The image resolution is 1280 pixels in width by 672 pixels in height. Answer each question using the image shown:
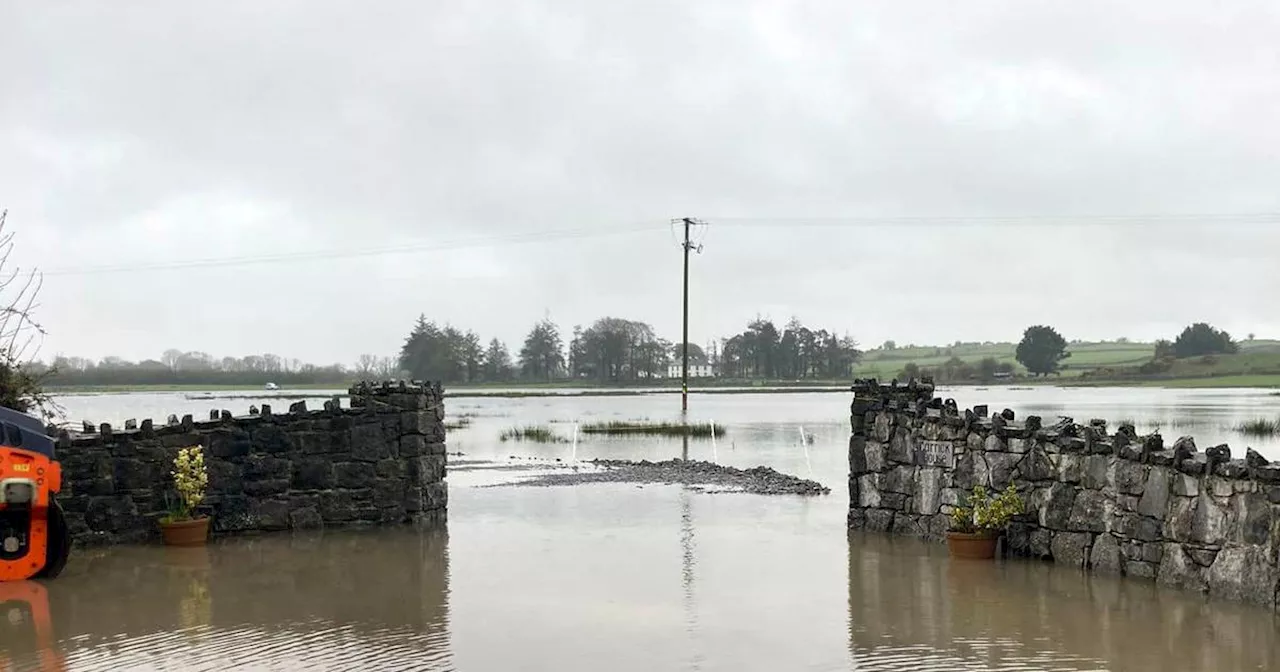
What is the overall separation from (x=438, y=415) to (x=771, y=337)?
8750 cm

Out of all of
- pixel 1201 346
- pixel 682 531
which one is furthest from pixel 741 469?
pixel 1201 346

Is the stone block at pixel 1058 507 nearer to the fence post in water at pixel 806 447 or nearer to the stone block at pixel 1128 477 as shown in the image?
the stone block at pixel 1128 477

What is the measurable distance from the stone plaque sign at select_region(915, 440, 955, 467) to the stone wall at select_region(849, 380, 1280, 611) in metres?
0.02

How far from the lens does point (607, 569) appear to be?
10719mm

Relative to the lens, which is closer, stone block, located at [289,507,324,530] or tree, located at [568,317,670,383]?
stone block, located at [289,507,324,530]

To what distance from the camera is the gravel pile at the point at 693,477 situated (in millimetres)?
17358

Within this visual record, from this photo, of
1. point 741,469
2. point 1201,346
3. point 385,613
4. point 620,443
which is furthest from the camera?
point 1201,346

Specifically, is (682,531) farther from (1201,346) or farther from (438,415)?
(1201,346)

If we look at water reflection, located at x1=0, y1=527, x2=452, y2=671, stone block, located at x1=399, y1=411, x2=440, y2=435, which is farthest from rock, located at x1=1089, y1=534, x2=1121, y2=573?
stone block, located at x1=399, y1=411, x2=440, y2=435

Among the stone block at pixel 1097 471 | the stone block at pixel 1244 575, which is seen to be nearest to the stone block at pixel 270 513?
the stone block at pixel 1097 471

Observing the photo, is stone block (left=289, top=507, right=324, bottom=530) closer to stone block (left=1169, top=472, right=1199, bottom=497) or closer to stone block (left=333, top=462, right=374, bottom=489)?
stone block (left=333, top=462, right=374, bottom=489)

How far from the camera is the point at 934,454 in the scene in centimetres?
1206

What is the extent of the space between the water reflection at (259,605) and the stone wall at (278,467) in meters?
0.42

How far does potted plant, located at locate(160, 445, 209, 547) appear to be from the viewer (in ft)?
39.8
